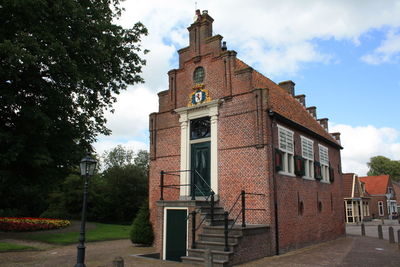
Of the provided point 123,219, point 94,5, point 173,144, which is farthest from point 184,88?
point 123,219

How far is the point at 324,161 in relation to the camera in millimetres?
18844

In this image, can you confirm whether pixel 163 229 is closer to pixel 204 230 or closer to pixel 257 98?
pixel 204 230

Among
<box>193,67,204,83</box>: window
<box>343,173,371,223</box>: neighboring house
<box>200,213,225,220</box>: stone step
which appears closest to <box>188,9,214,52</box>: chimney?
<box>193,67,204,83</box>: window

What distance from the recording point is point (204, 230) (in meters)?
11.3

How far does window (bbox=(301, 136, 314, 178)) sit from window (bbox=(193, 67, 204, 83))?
5713mm

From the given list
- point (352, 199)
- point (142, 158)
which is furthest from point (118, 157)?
point (352, 199)

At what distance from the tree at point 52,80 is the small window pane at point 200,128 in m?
3.61

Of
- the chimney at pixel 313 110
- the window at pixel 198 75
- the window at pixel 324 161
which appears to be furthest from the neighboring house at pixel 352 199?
the window at pixel 198 75

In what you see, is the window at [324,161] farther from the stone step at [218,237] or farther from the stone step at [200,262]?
the stone step at [200,262]

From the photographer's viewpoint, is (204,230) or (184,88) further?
(184,88)

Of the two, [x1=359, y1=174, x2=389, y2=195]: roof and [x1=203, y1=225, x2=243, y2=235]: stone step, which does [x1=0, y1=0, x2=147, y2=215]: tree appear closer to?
[x1=203, y1=225, x2=243, y2=235]: stone step

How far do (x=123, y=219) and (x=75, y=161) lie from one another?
71.5 ft

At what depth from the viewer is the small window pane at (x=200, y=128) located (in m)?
14.4

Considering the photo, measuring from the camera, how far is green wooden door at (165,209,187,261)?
1191 centimetres
